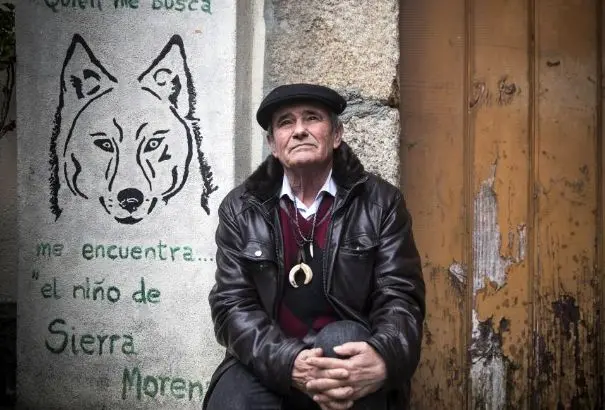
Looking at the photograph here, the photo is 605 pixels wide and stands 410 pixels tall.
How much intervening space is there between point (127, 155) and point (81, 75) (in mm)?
431

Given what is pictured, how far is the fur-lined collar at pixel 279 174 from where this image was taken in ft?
7.72

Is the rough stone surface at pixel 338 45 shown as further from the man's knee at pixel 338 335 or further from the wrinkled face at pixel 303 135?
the man's knee at pixel 338 335

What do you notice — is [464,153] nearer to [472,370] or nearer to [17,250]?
[472,370]

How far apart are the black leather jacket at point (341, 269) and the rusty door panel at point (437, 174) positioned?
2.30ft

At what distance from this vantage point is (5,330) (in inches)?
128

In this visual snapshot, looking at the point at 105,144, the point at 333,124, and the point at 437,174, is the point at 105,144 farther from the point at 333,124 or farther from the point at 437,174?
the point at 437,174

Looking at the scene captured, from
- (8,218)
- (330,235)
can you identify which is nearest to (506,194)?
(330,235)

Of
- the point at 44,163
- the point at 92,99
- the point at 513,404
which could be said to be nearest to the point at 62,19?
the point at 92,99

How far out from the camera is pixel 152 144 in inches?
116

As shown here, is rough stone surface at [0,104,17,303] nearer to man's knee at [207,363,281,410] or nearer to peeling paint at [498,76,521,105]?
man's knee at [207,363,281,410]

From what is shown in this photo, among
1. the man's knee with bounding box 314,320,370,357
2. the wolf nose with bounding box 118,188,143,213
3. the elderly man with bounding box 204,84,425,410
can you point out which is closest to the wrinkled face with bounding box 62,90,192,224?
the wolf nose with bounding box 118,188,143,213

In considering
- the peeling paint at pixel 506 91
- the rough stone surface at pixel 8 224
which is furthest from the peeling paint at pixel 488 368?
the rough stone surface at pixel 8 224

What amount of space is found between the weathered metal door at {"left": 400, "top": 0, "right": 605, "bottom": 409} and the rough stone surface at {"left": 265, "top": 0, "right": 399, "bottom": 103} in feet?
0.71

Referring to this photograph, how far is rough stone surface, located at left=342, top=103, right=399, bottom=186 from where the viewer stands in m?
2.82
